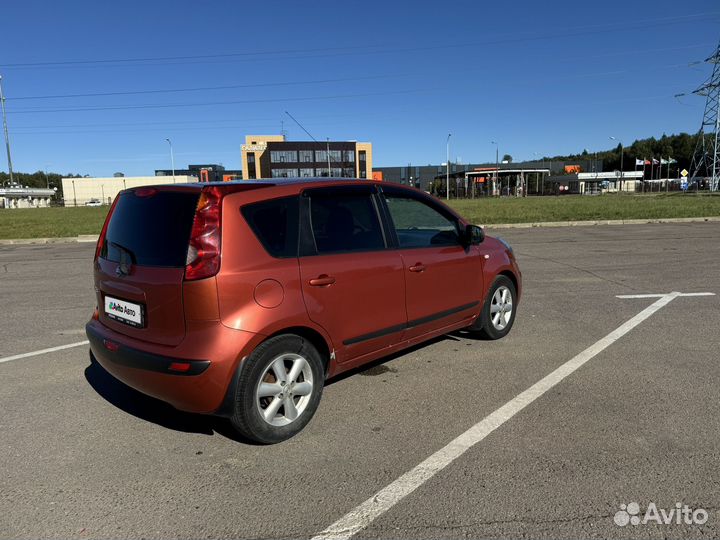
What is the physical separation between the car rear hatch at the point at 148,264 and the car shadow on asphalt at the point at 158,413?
0.72m

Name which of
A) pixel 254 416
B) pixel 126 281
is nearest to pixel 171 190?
pixel 126 281

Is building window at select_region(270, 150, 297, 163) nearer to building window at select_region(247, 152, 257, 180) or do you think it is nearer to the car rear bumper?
building window at select_region(247, 152, 257, 180)

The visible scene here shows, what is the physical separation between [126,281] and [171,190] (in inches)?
25.9

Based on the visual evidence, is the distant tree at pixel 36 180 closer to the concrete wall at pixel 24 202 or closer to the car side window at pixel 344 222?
the concrete wall at pixel 24 202

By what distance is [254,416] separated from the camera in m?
3.22

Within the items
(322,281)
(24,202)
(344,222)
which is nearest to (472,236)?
(344,222)

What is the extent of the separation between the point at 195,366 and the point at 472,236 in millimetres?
2846

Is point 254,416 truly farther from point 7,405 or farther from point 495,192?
point 495,192

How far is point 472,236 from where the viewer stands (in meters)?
4.84

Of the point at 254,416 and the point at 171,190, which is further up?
the point at 171,190

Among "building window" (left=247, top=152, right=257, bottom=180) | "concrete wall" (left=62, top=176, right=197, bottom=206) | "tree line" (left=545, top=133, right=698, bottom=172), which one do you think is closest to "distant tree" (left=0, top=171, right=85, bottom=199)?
"concrete wall" (left=62, top=176, right=197, bottom=206)

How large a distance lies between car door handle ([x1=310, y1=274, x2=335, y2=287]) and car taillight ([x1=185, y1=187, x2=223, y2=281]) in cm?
66

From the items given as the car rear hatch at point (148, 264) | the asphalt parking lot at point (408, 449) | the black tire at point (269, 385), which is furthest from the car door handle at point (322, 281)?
the asphalt parking lot at point (408, 449)
